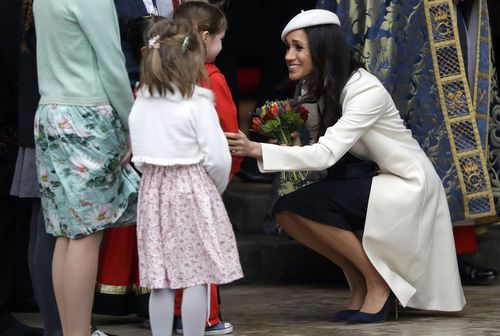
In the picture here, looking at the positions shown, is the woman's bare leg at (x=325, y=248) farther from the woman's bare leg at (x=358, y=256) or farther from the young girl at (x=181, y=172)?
the young girl at (x=181, y=172)

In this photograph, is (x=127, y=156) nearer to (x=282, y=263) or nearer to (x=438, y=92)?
(x=438, y=92)

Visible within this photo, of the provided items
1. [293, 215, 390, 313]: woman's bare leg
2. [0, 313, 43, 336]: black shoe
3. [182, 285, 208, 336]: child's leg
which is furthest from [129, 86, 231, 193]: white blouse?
[0, 313, 43, 336]: black shoe

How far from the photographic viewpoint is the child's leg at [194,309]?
167 inches

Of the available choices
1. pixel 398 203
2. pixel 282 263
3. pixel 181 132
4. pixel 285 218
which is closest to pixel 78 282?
pixel 181 132

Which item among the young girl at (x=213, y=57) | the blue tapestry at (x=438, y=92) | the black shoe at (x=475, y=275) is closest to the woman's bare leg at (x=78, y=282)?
the young girl at (x=213, y=57)

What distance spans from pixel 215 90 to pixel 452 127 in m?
1.55

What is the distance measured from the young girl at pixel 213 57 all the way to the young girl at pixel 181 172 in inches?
18.2

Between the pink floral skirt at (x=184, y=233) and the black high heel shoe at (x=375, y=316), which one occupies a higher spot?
the pink floral skirt at (x=184, y=233)

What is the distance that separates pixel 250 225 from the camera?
22.8ft

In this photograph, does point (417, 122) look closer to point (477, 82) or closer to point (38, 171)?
point (477, 82)

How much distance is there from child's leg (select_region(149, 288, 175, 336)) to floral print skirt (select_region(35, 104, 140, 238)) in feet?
1.10

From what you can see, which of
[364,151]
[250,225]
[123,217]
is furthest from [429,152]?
[123,217]

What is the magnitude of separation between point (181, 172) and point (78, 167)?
0.39m

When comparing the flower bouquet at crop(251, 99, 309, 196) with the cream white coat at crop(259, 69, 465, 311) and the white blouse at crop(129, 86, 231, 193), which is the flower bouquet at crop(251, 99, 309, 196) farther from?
the white blouse at crop(129, 86, 231, 193)
